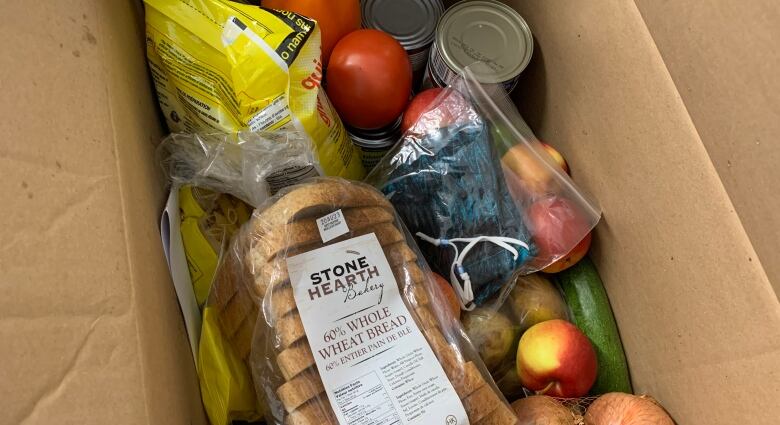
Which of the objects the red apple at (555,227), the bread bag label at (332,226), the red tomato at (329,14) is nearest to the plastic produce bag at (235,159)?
the bread bag label at (332,226)

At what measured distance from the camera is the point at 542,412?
2.44ft

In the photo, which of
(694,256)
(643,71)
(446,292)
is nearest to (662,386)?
(694,256)

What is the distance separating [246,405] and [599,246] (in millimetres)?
566

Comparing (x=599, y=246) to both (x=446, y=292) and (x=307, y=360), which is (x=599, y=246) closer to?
(x=446, y=292)

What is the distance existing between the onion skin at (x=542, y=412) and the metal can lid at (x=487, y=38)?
0.48 m

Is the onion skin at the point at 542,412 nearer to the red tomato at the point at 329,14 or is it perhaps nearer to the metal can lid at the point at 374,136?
the metal can lid at the point at 374,136

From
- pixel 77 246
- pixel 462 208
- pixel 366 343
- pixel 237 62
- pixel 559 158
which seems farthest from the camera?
pixel 559 158

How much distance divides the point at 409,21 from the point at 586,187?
16.2 inches

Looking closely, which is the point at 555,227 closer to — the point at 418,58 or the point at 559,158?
the point at 559,158

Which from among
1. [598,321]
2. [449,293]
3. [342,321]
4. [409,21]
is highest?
[409,21]

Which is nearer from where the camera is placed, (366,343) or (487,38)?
(366,343)

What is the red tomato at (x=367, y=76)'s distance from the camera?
90cm

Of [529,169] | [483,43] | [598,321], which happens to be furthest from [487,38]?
[598,321]

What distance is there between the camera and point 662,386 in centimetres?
82
